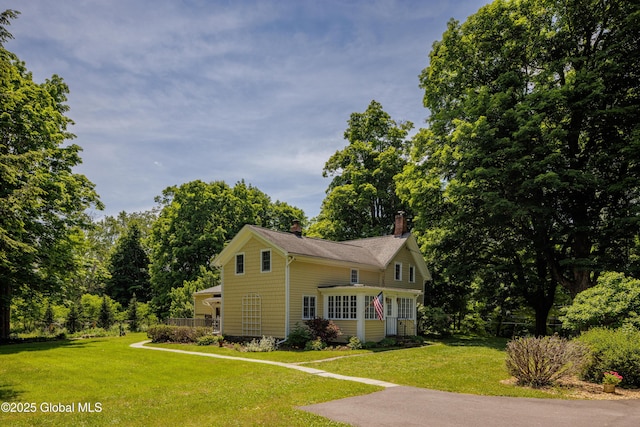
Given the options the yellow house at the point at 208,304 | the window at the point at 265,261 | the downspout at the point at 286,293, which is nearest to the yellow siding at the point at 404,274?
the downspout at the point at 286,293

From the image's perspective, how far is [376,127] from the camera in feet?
137

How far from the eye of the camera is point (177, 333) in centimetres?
2480

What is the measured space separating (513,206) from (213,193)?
33.0 meters

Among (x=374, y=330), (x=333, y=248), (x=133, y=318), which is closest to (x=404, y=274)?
(x=333, y=248)

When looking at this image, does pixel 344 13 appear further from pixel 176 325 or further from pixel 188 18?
pixel 176 325

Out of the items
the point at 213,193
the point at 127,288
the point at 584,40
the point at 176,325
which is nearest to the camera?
the point at 584,40

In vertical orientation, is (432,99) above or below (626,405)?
above

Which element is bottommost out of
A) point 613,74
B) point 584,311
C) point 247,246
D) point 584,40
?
point 584,311

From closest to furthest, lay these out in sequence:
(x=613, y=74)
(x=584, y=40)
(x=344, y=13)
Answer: (x=344, y=13)
(x=613, y=74)
(x=584, y=40)

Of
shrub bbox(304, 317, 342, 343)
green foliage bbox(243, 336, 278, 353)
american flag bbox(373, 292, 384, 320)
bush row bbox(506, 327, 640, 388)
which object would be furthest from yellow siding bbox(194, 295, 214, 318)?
bush row bbox(506, 327, 640, 388)

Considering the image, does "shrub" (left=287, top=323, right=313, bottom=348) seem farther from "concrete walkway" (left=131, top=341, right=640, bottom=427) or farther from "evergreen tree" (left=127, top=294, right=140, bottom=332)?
"evergreen tree" (left=127, top=294, right=140, bottom=332)

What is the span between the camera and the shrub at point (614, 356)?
36.3ft

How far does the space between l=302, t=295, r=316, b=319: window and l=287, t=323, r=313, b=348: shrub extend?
161 cm

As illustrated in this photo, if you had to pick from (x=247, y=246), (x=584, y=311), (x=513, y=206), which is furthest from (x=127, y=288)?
(x=584, y=311)
